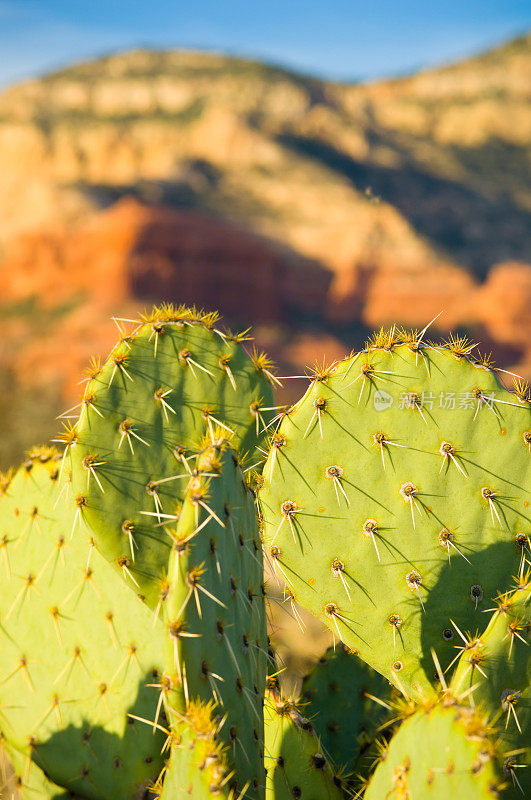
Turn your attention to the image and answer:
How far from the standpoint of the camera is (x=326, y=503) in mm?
1483

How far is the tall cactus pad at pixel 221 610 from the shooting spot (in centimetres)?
114

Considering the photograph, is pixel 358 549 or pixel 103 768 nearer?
pixel 358 549

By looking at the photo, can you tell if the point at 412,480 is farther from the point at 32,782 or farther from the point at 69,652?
the point at 32,782

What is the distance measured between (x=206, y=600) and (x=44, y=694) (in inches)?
31.5

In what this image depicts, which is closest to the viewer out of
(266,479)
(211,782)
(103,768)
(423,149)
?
(211,782)

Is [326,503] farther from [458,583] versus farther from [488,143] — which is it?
[488,143]

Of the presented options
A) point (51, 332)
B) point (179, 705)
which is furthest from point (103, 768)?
point (51, 332)

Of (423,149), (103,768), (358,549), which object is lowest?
(103,768)

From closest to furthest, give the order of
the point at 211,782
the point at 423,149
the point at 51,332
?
the point at 211,782
the point at 51,332
the point at 423,149

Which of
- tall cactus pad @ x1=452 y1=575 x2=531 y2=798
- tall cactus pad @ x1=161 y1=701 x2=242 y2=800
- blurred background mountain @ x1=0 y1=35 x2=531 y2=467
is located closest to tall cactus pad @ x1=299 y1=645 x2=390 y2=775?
tall cactus pad @ x1=452 y1=575 x2=531 y2=798

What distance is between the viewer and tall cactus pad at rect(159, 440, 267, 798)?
1.14 meters

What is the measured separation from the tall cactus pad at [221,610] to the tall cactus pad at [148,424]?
0.28 meters

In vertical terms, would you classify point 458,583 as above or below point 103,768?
above

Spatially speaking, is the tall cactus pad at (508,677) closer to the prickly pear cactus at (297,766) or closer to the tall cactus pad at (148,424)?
the prickly pear cactus at (297,766)
